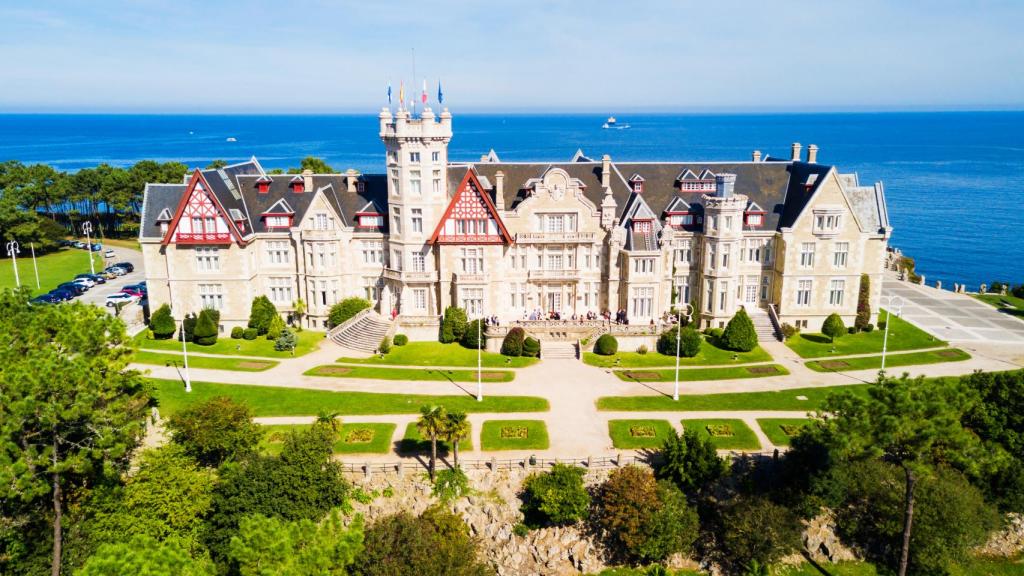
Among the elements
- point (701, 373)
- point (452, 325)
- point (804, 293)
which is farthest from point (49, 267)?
point (804, 293)

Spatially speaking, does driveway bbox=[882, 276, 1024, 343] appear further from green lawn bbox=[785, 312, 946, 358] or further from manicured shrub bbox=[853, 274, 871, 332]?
manicured shrub bbox=[853, 274, 871, 332]

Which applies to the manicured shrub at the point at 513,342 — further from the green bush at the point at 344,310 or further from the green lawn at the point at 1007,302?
the green lawn at the point at 1007,302

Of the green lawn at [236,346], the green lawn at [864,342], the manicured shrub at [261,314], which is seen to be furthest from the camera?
the manicured shrub at [261,314]

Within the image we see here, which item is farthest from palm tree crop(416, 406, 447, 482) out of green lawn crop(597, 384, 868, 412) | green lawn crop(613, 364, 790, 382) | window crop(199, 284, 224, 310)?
window crop(199, 284, 224, 310)

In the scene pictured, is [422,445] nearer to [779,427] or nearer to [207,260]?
[779,427]

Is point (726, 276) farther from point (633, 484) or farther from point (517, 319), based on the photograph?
point (633, 484)

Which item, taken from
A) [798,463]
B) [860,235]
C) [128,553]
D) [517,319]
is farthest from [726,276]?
[128,553]

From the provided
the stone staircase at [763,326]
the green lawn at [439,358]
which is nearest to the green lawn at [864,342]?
the stone staircase at [763,326]
